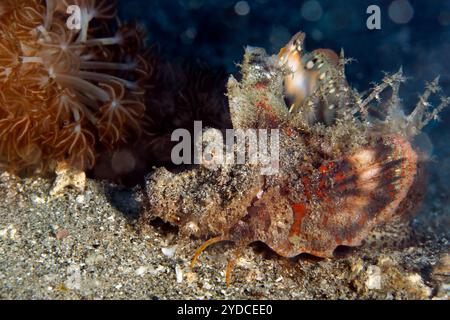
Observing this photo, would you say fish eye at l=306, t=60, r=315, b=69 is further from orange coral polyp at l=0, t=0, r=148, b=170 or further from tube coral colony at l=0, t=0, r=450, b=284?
orange coral polyp at l=0, t=0, r=148, b=170

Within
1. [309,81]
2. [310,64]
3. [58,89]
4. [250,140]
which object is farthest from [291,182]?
[58,89]

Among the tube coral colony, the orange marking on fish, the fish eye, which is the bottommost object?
the orange marking on fish

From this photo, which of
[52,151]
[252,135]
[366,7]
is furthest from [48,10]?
[366,7]

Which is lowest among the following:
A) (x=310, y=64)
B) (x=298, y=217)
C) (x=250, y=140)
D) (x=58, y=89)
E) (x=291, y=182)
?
(x=298, y=217)

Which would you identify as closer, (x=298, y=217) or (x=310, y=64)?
(x=298, y=217)

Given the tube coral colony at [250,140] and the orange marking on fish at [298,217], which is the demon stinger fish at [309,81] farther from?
the orange marking on fish at [298,217]

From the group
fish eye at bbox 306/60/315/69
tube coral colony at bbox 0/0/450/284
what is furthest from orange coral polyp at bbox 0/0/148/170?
fish eye at bbox 306/60/315/69

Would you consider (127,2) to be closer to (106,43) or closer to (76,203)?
(106,43)

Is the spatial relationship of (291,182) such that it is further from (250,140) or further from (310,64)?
(310,64)

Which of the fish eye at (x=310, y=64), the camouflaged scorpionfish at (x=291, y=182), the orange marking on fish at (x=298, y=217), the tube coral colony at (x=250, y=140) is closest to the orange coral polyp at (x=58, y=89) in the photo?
the tube coral colony at (x=250, y=140)
